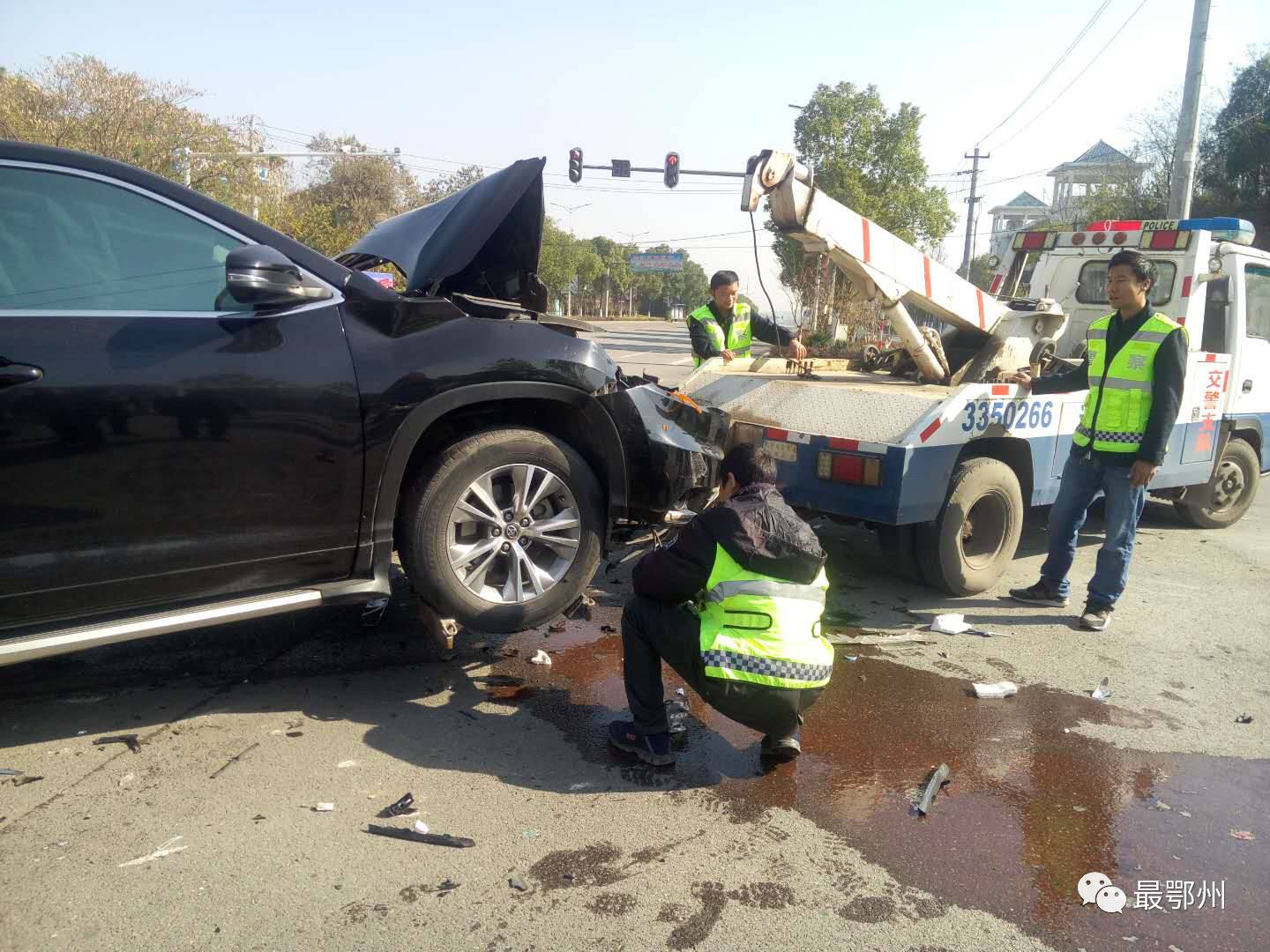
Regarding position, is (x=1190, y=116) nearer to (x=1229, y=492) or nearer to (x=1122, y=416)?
(x=1229, y=492)

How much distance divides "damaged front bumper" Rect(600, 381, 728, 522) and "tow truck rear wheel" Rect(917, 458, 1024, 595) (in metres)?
1.72

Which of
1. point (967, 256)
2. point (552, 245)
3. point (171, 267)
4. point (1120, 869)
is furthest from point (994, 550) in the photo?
point (552, 245)

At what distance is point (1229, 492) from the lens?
7879 millimetres

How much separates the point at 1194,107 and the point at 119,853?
704 inches

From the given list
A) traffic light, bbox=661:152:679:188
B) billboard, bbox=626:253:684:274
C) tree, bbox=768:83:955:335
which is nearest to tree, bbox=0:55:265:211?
traffic light, bbox=661:152:679:188

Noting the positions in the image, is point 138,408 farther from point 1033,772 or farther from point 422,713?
point 1033,772

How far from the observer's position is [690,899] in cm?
269

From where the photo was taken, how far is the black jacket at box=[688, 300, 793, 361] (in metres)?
6.99

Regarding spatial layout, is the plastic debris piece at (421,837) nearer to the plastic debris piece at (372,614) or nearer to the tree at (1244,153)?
the plastic debris piece at (372,614)

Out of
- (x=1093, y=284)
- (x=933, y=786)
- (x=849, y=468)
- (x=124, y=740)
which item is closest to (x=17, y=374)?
(x=124, y=740)

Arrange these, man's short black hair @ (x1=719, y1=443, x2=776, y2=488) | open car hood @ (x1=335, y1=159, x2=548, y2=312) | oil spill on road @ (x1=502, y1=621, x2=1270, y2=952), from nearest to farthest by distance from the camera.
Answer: oil spill on road @ (x1=502, y1=621, x2=1270, y2=952) < man's short black hair @ (x1=719, y1=443, x2=776, y2=488) < open car hood @ (x1=335, y1=159, x2=548, y2=312)

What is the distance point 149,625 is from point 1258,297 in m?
7.74

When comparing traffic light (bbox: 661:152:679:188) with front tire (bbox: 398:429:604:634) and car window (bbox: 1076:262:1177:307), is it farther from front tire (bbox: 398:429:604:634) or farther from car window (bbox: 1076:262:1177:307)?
front tire (bbox: 398:429:604:634)

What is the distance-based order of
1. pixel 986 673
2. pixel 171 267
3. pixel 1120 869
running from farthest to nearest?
pixel 986 673, pixel 171 267, pixel 1120 869
